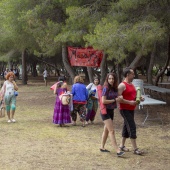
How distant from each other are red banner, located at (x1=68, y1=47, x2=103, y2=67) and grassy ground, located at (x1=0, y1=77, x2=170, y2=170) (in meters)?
6.12

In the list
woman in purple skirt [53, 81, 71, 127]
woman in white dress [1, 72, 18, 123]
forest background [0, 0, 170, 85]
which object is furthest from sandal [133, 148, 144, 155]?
woman in white dress [1, 72, 18, 123]

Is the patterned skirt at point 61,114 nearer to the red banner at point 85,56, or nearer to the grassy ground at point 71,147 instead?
the grassy ground at point 71,147

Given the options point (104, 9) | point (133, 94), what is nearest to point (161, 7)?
point (104, 9)

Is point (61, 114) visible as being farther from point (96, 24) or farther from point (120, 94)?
point (96, 24)

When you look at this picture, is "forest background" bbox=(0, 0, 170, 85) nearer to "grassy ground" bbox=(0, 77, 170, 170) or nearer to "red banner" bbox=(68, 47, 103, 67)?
"red banner" bbox=(68, 47, 103, 67)

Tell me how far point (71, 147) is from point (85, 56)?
10.1 meters

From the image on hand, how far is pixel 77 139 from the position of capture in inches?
332

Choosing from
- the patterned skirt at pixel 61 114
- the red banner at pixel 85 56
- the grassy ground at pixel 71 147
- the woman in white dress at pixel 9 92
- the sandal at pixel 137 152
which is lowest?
the grassy ground at pixel 71 147

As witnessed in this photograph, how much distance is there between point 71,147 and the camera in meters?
7.60

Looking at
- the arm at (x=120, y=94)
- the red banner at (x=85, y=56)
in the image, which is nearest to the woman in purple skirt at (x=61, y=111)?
the arm at (x=120, y=94)

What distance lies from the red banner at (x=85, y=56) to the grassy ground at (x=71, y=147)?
6.12 meters

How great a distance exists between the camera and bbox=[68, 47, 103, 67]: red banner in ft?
55.6

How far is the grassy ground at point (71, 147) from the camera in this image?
6.26m

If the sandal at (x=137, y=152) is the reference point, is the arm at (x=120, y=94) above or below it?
above
